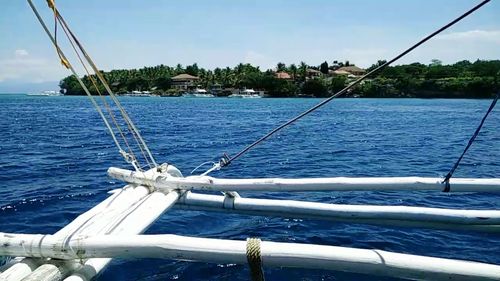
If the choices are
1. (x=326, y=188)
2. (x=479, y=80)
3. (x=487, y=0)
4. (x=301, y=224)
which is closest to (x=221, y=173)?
(x=301, y=224)

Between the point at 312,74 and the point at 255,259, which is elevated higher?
the point at 312,74

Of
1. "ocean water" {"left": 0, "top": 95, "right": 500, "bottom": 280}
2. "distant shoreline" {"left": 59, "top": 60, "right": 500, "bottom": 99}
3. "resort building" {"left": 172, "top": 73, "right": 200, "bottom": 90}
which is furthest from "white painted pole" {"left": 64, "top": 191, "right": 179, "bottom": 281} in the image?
"resort building" {"left": 172, "top": 73, "right": 200, "bottom": 90}

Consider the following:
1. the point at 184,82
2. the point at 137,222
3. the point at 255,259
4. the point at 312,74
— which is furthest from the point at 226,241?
the point at 184,82

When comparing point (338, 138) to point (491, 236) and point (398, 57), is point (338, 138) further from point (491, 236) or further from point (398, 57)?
point (398, 57)

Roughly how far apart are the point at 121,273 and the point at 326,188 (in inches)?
141

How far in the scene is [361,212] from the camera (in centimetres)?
670

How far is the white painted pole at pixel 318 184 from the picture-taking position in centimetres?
643

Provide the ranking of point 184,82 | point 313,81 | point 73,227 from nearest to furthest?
point 73,227
point 313,81
point 184,82

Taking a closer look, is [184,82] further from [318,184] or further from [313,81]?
[318,184]

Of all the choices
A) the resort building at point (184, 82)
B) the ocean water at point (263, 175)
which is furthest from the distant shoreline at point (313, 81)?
the ocean water at point (263, 175)

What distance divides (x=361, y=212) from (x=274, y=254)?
3538 millimetres

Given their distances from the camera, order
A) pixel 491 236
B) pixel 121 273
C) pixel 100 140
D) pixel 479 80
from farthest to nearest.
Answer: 1. pixel 479 80
2. pixel 100 140
3. pixel 491 236
4. pixel 121 273

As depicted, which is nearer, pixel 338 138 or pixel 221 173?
pixel 221 173

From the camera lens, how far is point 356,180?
672 cm
